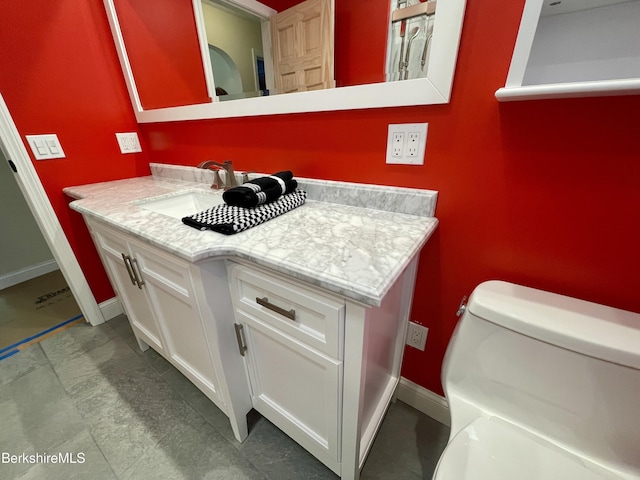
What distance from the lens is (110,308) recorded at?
174 cm

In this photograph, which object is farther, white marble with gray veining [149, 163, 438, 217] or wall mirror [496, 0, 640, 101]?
white marble with gray veining [149, 163, 438, 217]

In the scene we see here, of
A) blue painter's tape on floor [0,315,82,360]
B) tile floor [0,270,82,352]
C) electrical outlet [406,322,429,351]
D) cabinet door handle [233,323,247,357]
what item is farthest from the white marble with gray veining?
tile floor [0,270,82,352]

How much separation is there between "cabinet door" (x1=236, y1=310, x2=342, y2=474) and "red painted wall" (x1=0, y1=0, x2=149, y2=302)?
1452 millimetres

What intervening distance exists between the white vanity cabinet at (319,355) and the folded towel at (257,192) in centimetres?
25

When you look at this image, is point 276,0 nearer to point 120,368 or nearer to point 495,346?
point 495,346

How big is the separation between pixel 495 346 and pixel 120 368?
1.76m

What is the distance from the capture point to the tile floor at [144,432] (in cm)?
96

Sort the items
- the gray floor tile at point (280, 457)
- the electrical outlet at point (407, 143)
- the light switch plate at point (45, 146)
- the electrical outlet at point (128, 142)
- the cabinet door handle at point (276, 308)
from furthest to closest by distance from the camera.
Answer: the electrical outlet at point (128, 142) → the light switch plate at point (45, 146) → the gray floor tile at point (280, 457) → the electrical outlet at point (407, 143) → the cabinet door handle at point (276, 308)

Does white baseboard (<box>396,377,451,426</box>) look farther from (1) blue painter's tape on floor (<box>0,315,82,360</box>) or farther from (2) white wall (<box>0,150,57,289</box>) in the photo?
(2) white wall (<box>0,150,57,289</box>)

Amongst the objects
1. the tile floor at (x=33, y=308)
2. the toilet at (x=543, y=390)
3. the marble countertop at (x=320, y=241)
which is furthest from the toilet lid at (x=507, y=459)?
the tile floor at (x=33, y=308)

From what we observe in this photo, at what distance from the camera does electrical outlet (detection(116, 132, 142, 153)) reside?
5.37 feet

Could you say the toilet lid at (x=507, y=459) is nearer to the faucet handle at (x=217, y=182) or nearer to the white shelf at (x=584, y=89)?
the white shelf at (x=584, y=89)

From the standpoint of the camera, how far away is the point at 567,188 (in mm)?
662

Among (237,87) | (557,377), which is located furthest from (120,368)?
(557,377)
